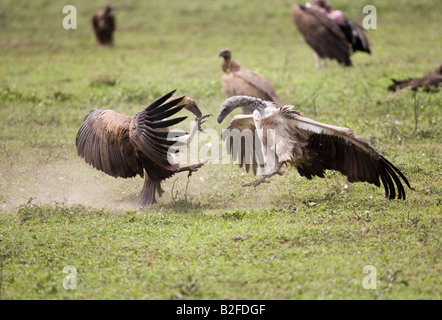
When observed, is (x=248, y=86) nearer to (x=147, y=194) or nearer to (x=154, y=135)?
(x=147, y=194)

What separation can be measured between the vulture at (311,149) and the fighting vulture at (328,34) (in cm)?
546

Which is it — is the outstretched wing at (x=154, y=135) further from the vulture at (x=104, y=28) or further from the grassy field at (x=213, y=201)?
the vulture at (x=104, y=28)

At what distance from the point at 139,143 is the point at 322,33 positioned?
21.2ft

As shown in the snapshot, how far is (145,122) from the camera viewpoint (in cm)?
600

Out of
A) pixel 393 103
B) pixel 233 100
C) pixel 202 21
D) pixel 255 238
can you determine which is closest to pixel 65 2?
pixel 202 21

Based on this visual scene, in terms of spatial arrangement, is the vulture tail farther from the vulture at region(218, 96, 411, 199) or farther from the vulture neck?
the vulture neck

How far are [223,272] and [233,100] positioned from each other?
2304mm

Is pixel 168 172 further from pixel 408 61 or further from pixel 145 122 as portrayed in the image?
pixel 408 61

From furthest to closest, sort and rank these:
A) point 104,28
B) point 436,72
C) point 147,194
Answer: point 104,28, point 436,72, point 147,194

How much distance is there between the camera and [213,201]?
653 cm

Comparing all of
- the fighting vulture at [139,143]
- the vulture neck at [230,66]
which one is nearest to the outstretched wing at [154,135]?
the fighting vulture at [139,143]

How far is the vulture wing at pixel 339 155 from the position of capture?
19.0 feet

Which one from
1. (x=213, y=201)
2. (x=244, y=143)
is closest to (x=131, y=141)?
(x=213, y=201)

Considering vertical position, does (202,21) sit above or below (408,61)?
above
